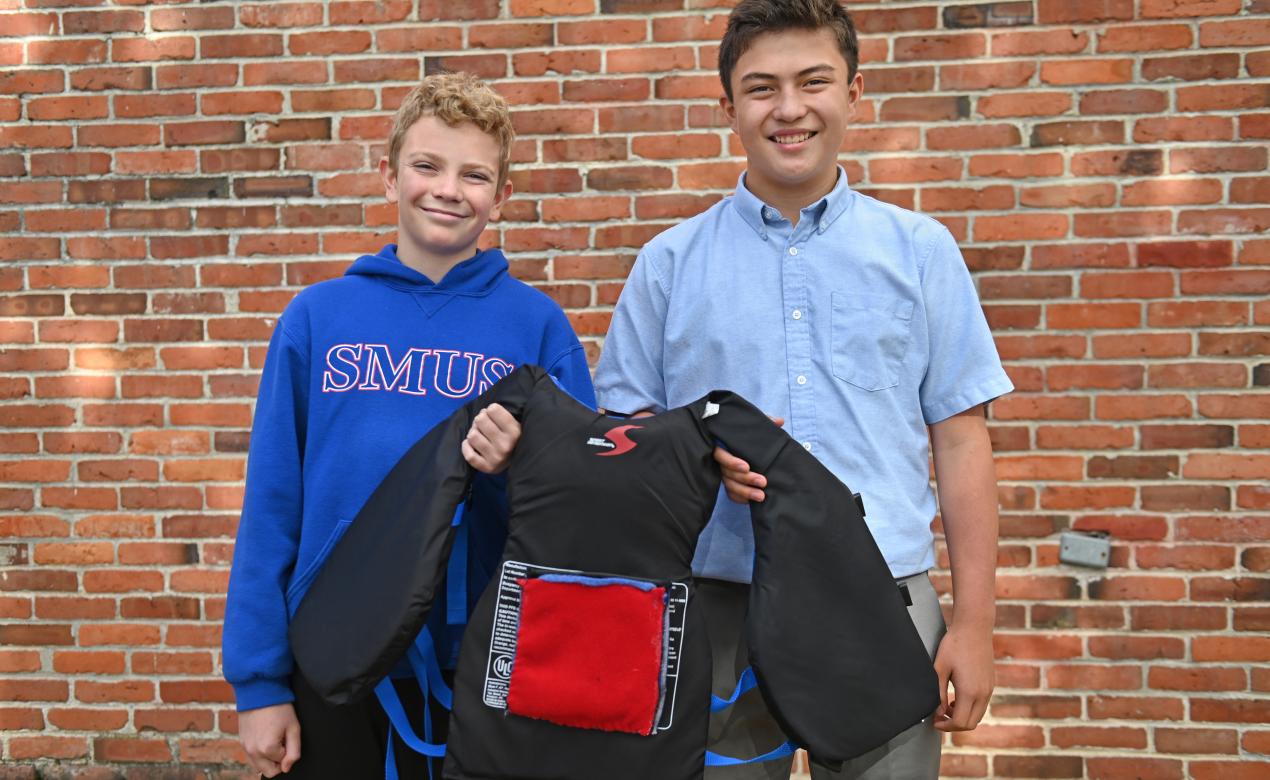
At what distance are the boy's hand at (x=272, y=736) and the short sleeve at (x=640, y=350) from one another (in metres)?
0.81

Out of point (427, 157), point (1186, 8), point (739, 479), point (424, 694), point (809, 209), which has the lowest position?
point (424, 694)

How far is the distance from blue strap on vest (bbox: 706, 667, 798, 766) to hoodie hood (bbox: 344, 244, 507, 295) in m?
0.87

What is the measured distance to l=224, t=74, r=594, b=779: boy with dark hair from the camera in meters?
1.67

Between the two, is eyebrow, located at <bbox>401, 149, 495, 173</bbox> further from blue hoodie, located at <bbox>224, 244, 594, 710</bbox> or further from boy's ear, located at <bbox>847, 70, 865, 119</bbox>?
boy's ear, located at <bbox>847, 70, 865, 119</bbox>

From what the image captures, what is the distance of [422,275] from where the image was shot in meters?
1.84

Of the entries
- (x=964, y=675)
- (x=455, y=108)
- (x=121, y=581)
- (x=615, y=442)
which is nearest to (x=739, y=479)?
(x=615, y=442)

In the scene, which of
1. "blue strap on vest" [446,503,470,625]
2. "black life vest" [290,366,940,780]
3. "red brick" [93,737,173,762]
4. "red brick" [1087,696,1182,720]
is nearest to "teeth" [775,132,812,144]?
"black life vest" [290,366,940,780]

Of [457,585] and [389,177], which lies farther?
[389,177]

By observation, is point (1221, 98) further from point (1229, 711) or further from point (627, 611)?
point (627, 611)

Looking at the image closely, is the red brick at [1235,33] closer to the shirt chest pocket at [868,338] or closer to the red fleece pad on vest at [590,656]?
the shirt chest pocket at [868,338]

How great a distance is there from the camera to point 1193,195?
274 centimetres

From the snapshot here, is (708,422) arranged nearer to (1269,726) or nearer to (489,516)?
(489,516)

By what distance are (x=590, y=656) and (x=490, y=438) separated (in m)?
0.39

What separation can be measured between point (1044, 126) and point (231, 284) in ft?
8.22
